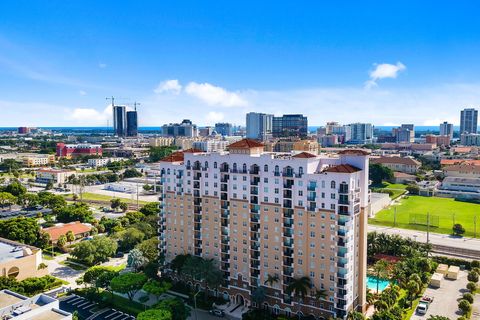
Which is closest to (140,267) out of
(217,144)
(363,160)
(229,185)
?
(229,185)

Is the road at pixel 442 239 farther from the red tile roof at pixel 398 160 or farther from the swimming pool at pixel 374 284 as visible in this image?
the red tile roof at pixel 398 160

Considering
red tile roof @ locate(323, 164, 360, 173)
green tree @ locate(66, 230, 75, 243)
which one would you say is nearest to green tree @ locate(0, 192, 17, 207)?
green tree @ locate(66, 230, 75, 243)

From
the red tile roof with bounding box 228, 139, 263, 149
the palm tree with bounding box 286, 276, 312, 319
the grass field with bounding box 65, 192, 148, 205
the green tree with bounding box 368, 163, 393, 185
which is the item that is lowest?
the grass field with bounding box 65, 192, 148, 205

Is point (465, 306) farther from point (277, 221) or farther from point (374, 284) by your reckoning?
point (277, 221)

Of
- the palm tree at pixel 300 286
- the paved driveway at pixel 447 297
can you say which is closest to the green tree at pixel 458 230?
the paved driveway at pixel 447 297

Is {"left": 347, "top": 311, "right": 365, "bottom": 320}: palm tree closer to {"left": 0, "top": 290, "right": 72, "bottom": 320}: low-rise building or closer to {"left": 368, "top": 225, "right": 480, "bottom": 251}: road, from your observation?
{"left": 0, "top": 290, "right": 72, "bottom": 320}: low-rise building

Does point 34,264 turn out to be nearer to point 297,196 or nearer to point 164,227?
point 164,227
